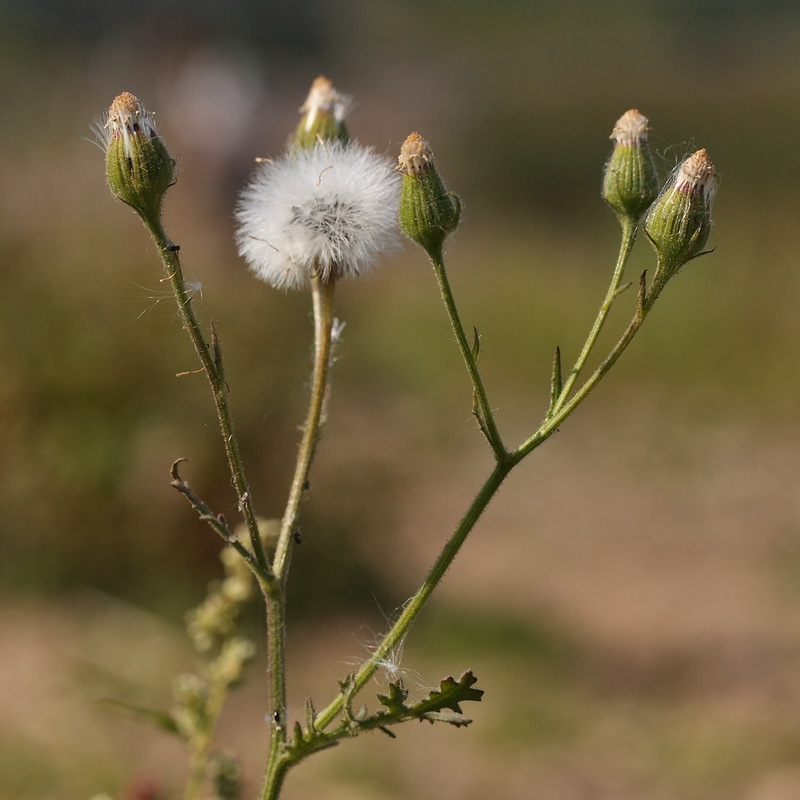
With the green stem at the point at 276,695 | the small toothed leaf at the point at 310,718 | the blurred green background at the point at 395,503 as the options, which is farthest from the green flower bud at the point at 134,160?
the small toothed leaf at the point at 310,718

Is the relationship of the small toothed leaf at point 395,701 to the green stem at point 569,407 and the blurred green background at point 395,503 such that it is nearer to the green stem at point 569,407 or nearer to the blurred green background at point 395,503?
the green stem at point 569,407

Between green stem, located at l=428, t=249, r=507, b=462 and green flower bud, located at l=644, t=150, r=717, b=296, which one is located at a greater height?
green flower bud, located at l=644, t=150, r=717, b=296

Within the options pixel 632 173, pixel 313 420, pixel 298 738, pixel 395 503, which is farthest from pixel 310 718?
pixel 395 503

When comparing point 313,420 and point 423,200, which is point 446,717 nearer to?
point 313,420

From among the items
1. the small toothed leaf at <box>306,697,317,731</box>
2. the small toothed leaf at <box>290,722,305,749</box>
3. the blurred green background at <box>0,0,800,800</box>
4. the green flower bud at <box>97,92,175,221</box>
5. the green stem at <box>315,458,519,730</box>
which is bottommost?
the small toothed leaf at <box>290,722,305,749</box>

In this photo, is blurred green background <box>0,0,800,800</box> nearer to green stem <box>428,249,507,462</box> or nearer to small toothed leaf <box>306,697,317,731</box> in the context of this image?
green stem <box>428,249,507,462</box>

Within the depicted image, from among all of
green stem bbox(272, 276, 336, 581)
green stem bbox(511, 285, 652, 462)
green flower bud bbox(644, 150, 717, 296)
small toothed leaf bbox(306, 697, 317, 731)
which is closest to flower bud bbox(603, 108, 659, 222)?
green flower bud bbox(644, 150, 717, 296)

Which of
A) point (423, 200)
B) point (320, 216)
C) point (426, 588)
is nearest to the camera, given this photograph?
point (426, 588)
